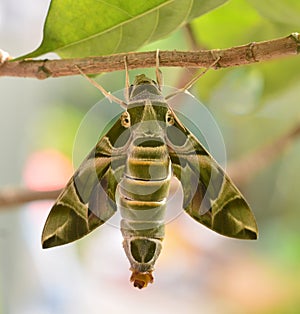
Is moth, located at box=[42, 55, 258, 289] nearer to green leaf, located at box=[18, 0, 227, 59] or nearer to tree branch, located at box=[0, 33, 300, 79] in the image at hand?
tree branch, located at box=[0, 33, 300, 79]

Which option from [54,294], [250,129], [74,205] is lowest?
[74,205]

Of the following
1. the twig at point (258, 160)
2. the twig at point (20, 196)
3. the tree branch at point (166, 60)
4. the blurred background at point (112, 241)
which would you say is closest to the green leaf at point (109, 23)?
the tree branch at point (166, 60)

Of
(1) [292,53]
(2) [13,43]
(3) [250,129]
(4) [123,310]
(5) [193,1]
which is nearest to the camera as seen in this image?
(1) [292,53]

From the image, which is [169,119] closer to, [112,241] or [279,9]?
[279,9]

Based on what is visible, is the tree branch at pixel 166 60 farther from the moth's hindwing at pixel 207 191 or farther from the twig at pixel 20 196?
the twig at pixel 20 196

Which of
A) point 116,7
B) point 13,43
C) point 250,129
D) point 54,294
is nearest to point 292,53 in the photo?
point 116,7

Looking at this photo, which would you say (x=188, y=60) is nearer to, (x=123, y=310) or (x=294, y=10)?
(x=294, y=10)

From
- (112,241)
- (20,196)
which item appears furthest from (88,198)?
(112,241)
